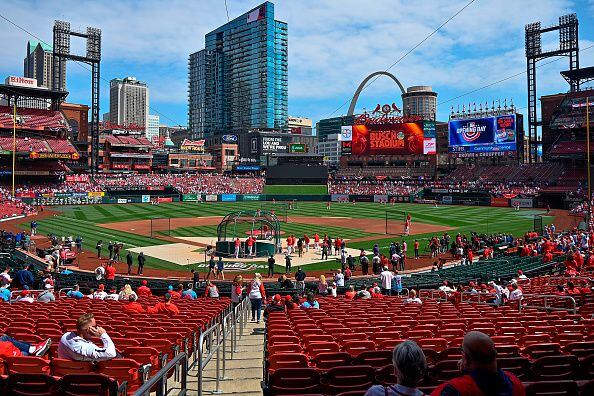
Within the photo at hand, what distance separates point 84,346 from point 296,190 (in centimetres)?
9646

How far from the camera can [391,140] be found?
100438 millimetres

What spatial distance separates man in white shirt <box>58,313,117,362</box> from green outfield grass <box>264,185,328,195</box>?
3691 inches

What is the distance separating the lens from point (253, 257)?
1330 inches

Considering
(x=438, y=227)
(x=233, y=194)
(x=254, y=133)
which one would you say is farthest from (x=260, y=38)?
(x=438, y=227)

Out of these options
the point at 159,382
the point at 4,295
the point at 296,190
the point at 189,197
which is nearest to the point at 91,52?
the point at 189,197

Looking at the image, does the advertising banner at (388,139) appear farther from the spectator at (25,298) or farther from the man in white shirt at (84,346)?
the man in white shirt at (84,346)

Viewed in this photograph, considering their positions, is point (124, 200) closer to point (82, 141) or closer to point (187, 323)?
point (82, 141)

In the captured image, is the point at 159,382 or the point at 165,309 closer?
the point at 159,382

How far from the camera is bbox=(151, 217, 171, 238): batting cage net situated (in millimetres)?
46000

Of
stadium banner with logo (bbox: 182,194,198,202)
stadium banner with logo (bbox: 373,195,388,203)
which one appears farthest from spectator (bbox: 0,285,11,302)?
stadium banner with logo (bbox: 373,195,388,203)

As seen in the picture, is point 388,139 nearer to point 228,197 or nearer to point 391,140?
point 391,140

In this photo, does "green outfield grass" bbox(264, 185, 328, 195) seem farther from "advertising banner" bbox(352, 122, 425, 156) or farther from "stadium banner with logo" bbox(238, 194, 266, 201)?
"advertising banner" bbox(352, 122, 425, 156)

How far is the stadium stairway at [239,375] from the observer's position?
7453 millimetres

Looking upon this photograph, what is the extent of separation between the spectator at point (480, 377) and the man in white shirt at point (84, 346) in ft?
13.8
